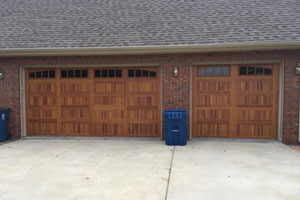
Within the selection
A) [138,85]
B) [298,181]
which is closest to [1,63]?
[138,85]

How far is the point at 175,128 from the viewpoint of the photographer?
7.21 metres

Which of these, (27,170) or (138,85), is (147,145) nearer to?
(138,85)

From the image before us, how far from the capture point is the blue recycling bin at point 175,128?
714 centimetres

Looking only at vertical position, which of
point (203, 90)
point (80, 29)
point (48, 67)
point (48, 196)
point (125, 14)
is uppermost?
point (125, 14)

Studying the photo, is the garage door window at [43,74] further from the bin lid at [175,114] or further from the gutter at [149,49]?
the bin lid at [175,114]

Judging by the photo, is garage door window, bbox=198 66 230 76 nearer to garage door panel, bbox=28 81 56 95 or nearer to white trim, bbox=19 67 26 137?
garage door panel, bbox=28 81 56 95

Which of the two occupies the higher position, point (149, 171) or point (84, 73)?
point (84, 73)

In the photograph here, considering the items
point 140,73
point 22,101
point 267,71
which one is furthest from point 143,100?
point 22,101

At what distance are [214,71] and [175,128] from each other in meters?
2.17

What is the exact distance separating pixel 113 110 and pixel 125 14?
360cm

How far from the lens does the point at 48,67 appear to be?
8.35 m

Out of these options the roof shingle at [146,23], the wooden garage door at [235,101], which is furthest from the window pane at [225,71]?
the roof shingle at [146,23]

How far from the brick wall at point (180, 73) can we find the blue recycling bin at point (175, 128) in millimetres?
746

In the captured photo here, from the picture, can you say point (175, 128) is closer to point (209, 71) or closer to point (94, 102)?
point (209, 71)
